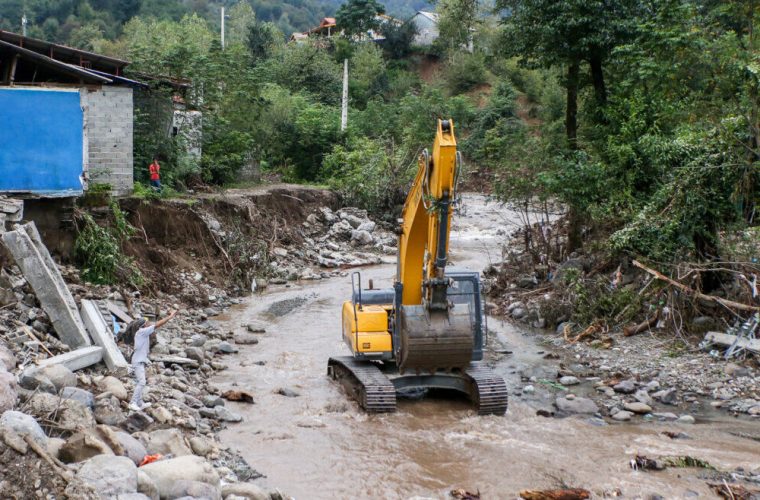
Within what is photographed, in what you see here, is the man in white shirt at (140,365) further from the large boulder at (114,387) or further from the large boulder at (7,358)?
the large boulder at (7,358)

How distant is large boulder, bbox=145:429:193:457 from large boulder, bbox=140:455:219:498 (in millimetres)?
833

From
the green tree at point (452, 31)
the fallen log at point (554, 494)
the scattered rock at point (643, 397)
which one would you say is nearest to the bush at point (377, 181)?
the scattered rock at point (643, 397)

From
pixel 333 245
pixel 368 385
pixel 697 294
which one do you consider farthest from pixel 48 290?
pixel 333 245

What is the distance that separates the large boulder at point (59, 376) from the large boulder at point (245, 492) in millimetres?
2761

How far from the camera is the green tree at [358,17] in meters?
62.3

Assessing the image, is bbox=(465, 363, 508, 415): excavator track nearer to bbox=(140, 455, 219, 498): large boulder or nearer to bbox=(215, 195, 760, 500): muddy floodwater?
bbox=(215, 195, 760, 500): muddy floodwater

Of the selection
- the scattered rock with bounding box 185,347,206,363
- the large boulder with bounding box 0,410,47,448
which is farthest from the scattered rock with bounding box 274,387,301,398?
the large boulder with bounding box 0,410,47,448

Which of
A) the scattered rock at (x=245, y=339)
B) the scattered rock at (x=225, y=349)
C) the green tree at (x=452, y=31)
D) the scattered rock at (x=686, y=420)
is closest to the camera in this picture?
the scattered rock at (x=686, y=420)

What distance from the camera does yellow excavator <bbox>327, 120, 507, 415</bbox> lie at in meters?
11.1

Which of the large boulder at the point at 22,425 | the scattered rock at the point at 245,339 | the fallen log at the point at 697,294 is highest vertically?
the fallen log at the point at 697,294

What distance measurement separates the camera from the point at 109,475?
24.1ft

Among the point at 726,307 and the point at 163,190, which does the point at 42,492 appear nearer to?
the point at 726,307

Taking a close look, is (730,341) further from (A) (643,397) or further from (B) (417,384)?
(B) (417,384)

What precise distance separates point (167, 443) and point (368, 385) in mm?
3400
